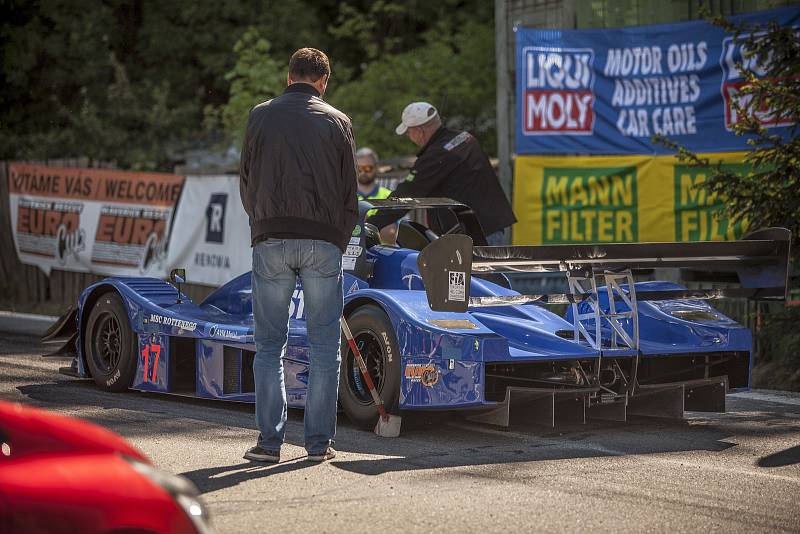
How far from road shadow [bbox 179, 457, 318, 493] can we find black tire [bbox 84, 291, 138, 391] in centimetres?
256

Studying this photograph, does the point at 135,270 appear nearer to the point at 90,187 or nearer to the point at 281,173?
the point at 90,187

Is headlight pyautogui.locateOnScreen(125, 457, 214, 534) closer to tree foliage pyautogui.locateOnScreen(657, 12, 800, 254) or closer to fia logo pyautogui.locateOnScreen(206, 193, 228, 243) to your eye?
tree foliage pyautogui.locateOnScreen(657, 12, 800, 254)

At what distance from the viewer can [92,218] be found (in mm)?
16891

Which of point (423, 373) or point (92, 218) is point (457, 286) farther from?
point (92, 218)

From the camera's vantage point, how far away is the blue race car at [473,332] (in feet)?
23.1

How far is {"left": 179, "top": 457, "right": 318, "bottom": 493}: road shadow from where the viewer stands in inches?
232

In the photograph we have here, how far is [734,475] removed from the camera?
6.40 metres

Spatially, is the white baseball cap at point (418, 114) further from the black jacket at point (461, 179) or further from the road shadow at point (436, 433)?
the road shadow at point (436, 433)

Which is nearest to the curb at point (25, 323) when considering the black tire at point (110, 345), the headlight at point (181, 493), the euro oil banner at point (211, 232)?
the euro oil banner at point (211, 232)

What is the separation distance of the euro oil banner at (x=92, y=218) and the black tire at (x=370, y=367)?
870 centimetres

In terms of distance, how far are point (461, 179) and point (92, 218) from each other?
27.1ft

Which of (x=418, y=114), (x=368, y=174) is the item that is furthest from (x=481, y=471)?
(x=368, y=174)

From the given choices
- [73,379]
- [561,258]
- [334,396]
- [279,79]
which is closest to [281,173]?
[334,396]

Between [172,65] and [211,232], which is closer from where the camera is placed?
[211,232]
